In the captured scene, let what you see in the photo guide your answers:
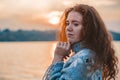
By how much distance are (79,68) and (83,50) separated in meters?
0.08

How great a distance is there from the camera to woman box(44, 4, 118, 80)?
1.44 metres

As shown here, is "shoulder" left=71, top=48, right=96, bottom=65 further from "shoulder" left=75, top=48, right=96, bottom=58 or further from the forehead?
the forehead

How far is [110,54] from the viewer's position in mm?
1575

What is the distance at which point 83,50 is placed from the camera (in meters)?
1.48

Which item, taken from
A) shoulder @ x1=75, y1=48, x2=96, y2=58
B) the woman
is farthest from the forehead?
shoulder @ x1=75, y1=48, x2=96, y2=58

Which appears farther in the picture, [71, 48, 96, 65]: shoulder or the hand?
the hand

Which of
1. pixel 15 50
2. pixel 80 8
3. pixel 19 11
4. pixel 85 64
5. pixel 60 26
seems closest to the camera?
pixel 85 64

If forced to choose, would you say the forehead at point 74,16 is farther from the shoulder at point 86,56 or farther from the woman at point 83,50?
the shoulder at point 86,56

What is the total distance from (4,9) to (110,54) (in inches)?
492

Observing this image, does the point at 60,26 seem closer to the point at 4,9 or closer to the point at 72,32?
the point at 72,32

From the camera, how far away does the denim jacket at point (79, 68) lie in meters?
1.44

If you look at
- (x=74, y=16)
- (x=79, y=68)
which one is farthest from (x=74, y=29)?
(x=79, y=68)

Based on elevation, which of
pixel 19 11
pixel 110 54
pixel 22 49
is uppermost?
pixel 110 54

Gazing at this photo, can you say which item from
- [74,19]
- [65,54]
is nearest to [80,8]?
[74,19]
